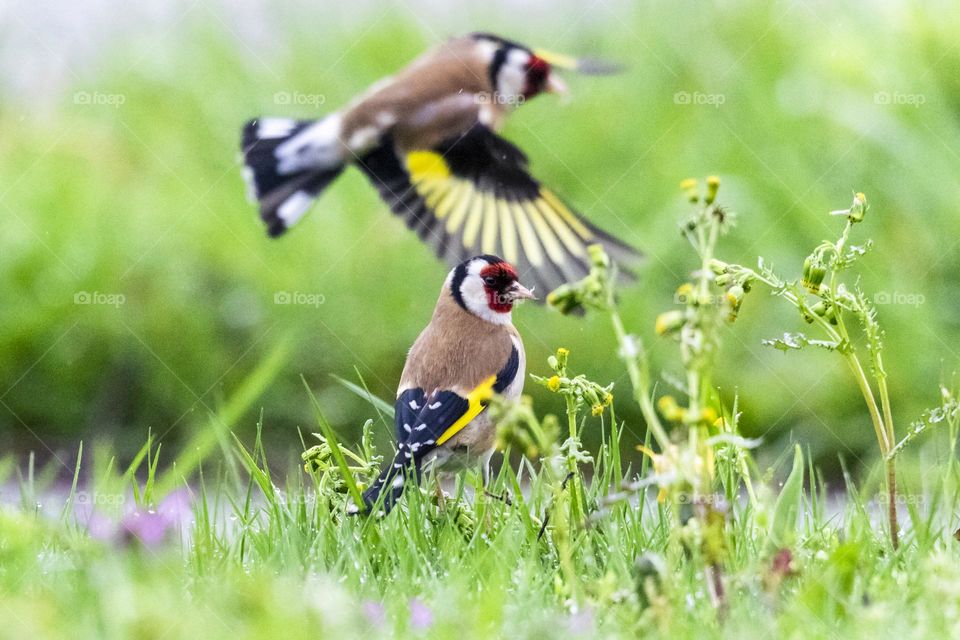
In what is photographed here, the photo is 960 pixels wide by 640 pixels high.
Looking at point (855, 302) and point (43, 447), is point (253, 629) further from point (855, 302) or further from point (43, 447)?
point (43, 447)

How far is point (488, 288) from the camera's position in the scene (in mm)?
2965

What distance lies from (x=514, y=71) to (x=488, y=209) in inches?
22.0

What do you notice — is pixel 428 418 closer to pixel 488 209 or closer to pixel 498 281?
pixel 498 281

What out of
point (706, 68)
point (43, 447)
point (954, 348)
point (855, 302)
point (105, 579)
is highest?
point (706, 68)

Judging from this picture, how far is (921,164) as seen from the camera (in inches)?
158

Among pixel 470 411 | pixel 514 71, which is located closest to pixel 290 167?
pixel 514 71

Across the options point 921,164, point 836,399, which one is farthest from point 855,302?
point 921,164

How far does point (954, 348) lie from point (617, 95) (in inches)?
56.9

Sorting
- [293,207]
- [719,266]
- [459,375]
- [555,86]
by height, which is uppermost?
[555,86]

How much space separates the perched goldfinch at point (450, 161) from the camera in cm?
340

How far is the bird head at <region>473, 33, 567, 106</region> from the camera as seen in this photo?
12.5ft

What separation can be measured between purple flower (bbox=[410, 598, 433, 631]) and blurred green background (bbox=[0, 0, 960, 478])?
6.63 feet

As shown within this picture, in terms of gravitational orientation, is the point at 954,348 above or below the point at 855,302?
below

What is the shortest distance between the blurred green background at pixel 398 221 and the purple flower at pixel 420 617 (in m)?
2.02
